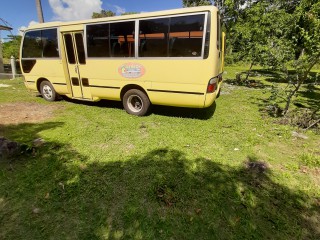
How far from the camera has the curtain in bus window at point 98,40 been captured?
652cm

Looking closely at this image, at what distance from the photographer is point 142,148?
4.78 m

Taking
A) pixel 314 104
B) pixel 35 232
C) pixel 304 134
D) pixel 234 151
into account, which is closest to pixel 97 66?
pixel 234 151

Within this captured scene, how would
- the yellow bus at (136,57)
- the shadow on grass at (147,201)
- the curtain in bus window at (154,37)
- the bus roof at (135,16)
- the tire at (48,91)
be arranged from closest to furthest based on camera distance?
the shadow on grass at (147,201)
the bus roof at (135,16)
the yellow bus at (136,57)
the curtain in bus window at (154,37)
the tire at (48,91)

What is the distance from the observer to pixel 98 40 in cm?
666

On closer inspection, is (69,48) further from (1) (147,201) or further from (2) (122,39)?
(1) (147,201)

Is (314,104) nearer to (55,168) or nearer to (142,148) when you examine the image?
(142,148)

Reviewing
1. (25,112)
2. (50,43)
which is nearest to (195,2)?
(50,43)

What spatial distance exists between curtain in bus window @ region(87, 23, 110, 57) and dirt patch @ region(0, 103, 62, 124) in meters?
2.42

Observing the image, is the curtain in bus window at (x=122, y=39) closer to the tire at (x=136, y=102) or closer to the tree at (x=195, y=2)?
the tire at (x=136, y=102)

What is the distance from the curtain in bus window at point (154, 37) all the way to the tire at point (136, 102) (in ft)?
3.78

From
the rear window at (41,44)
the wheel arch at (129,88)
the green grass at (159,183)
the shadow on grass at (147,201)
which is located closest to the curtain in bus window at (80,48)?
Result: the rear window at (41,44)

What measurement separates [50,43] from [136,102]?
12.1 ft

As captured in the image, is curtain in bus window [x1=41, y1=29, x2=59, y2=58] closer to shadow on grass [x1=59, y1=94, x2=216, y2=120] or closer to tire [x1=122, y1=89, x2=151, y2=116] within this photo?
shadow on grass [x1=59, y1=94, x2=216, y2=120]

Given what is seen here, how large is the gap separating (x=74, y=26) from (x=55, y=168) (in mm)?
4934
